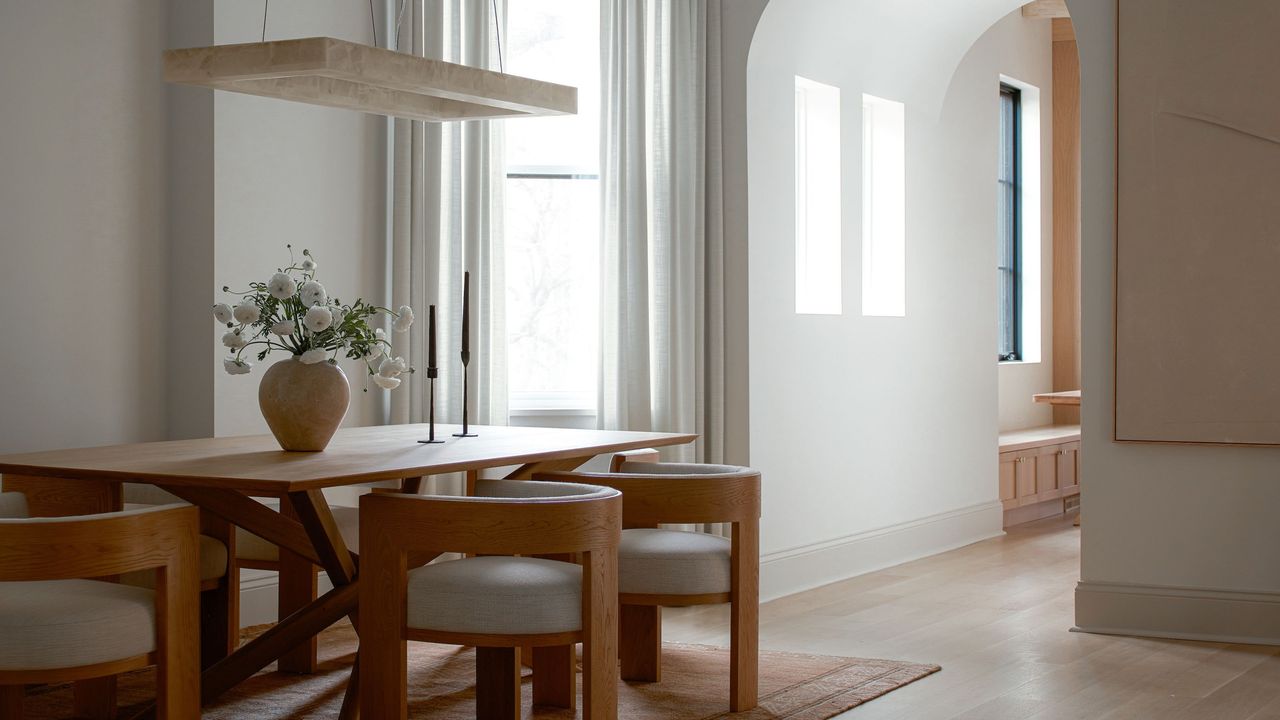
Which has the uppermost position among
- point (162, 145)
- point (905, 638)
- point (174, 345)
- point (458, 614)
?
point (162, 145)

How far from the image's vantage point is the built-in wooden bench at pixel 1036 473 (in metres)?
7.57

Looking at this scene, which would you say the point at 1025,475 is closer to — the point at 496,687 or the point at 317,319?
the point at 496,687

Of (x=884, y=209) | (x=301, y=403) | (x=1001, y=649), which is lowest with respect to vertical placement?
(x=1001, y=649)

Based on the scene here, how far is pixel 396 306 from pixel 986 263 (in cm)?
357

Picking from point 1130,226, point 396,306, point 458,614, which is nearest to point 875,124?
point 1130,226

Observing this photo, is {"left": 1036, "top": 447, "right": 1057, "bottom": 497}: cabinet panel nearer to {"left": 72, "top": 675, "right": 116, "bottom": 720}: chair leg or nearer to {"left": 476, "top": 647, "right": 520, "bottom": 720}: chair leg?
{"left": 476, "top": 647, "right": 520, "bottom": 720}: chair leg

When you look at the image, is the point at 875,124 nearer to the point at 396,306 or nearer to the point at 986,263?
the point at 986,263

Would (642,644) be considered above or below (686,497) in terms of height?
below

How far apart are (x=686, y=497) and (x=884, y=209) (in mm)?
3396

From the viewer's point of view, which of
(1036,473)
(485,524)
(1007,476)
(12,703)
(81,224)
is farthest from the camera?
(1036,473)

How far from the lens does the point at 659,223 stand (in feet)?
17.6

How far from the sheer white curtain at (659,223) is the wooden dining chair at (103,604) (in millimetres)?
2755

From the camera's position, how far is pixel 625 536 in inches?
142

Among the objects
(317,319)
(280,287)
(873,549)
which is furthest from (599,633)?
(873,549)
